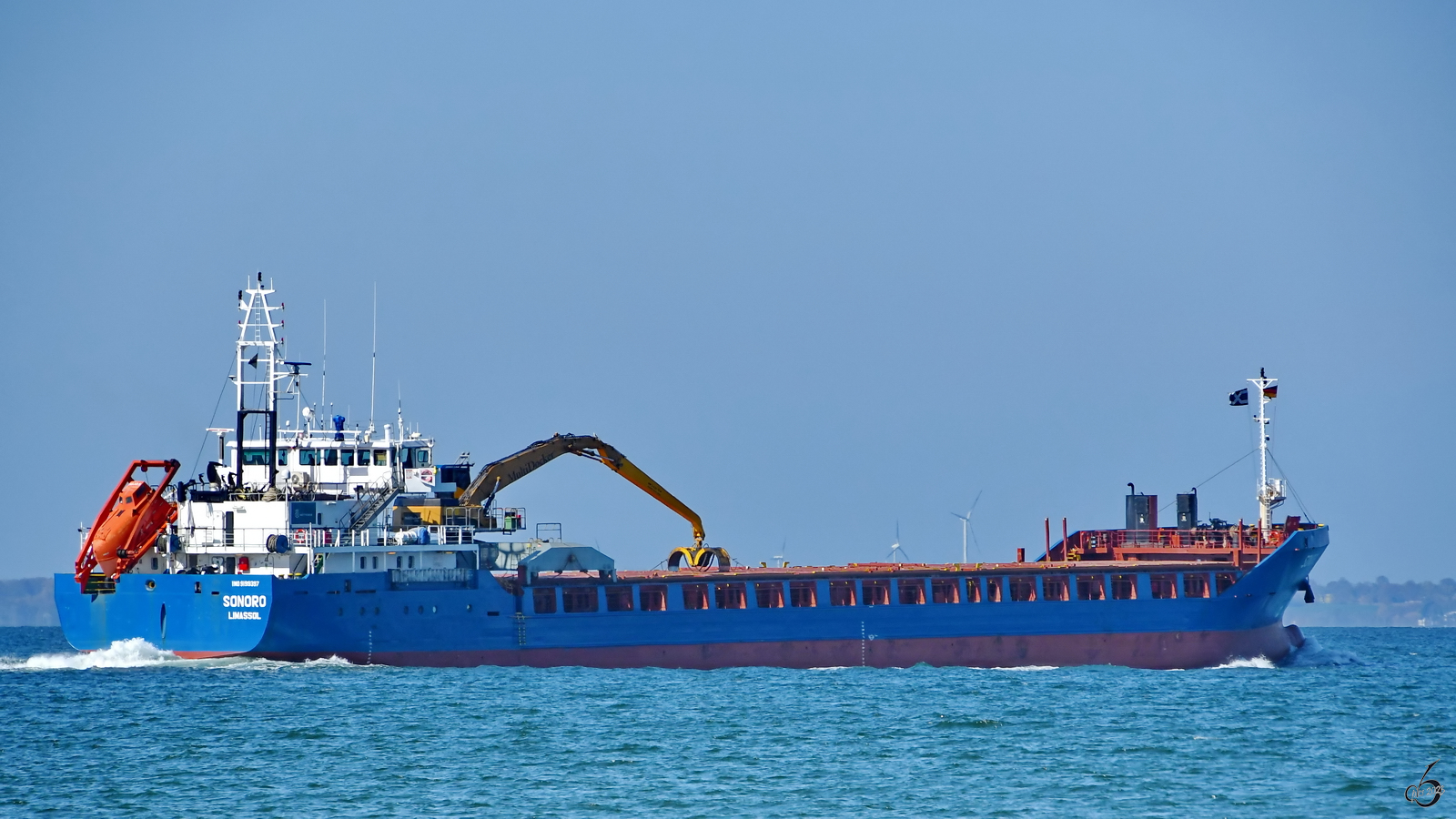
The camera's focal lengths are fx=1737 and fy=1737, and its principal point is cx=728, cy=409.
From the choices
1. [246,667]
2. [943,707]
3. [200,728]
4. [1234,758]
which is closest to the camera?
[1234,758]

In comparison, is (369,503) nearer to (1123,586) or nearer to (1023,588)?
(1023,588)

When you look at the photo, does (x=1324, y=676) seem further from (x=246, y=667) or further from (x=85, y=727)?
(x=85, y=727)

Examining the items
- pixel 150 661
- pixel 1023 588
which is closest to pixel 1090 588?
pixel 1023 588

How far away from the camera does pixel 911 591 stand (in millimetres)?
60969

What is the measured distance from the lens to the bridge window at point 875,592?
6022 centimetres

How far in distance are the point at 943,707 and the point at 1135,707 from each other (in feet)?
17.2

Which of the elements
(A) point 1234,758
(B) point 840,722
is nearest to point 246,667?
(B) point 840,722

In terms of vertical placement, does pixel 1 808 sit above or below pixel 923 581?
below

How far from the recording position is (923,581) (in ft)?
200

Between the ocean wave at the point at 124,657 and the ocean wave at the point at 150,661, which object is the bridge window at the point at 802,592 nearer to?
the ocean wave at the point at 150,661

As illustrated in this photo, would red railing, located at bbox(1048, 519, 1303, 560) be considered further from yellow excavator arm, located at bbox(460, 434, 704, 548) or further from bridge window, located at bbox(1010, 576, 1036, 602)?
yellow excavator arm, located at bbox(460, 434, 704, 548)

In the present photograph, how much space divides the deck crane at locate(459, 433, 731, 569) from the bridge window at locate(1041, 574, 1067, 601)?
1134 centimetres

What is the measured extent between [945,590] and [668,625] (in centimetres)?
1049

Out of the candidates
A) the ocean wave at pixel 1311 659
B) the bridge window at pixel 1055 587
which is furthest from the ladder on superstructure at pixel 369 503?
the ocean wave at pixel 1311 659
